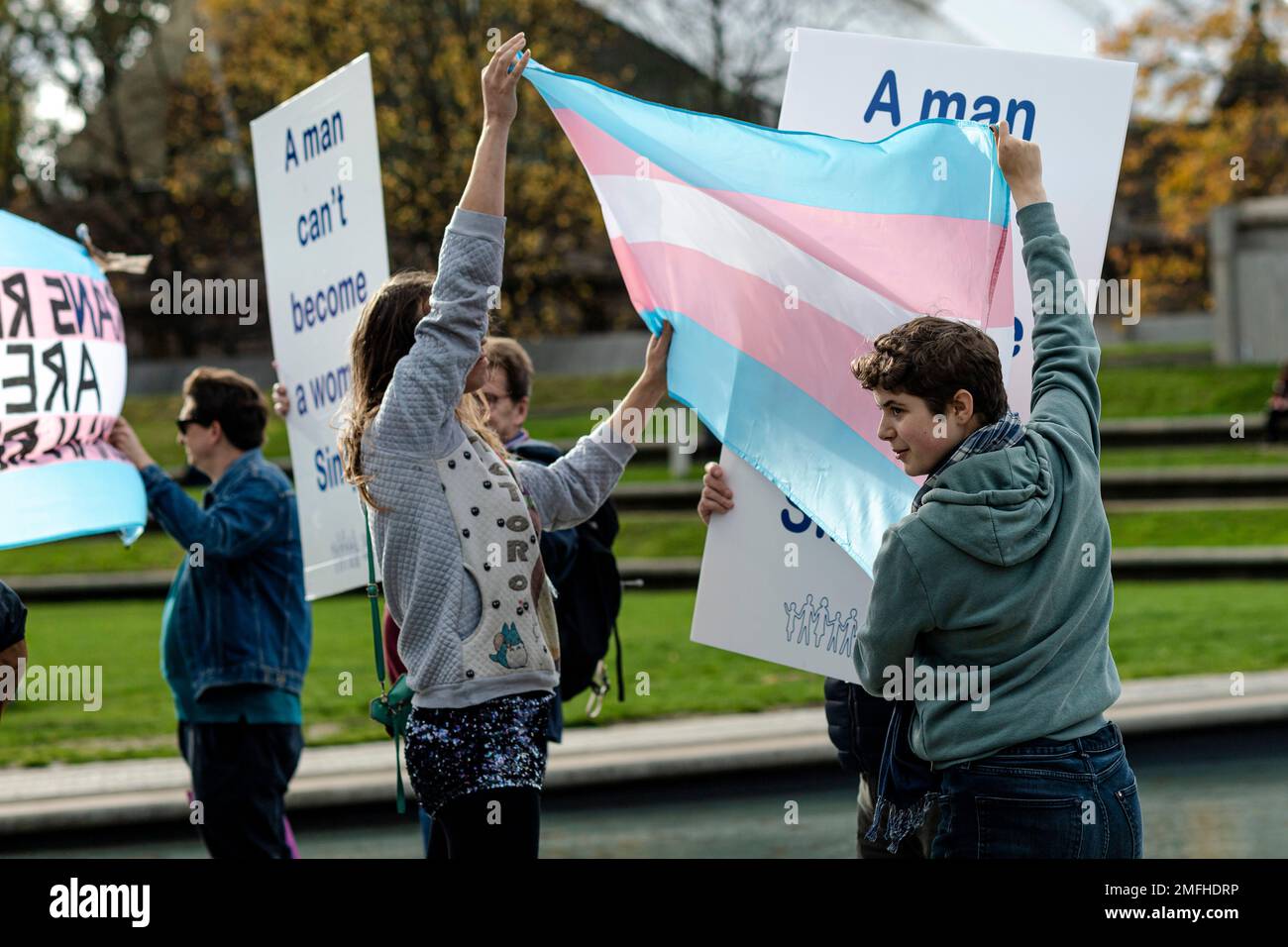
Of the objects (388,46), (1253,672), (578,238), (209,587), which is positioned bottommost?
(1253,672)

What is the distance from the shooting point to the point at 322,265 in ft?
17.3

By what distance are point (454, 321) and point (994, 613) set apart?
1.24m

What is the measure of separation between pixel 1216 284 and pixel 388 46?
483 inches

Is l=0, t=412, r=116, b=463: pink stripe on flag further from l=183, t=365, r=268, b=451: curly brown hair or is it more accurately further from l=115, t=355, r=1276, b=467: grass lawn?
l=115, t=355, r=1276, b=467: grass lawn

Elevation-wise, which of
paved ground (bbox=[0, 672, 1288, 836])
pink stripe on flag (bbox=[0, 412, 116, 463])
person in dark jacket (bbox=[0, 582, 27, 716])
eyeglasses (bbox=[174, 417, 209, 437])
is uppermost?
eyeglasses (bbox=[174, 417, 209, 437])

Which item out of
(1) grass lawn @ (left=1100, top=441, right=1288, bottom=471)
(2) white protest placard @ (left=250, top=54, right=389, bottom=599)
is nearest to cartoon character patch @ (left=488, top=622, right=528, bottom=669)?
(2) white protest placard @ (left=250, top=54, right=389, bottom=599)

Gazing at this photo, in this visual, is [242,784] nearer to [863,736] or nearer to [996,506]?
[863,736]

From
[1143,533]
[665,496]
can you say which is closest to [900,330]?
[1143,533]

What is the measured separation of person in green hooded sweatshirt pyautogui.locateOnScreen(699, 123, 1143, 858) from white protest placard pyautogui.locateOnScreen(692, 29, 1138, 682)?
114 centimetres

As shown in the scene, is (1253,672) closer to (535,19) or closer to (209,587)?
(209,587)

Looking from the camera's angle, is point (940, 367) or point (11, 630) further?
point (11, 630)

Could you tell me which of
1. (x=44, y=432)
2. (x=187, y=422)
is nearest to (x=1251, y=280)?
(x=187, y=422)

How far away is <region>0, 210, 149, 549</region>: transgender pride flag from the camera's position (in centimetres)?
451

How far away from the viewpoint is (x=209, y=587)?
513 cm
